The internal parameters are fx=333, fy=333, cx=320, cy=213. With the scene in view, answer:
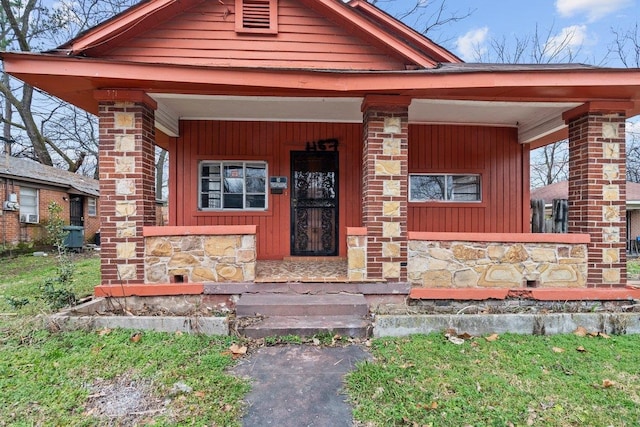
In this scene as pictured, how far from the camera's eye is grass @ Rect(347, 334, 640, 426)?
2291 mm

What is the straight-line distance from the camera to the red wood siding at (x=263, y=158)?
6047mm

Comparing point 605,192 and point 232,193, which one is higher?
point 232,193

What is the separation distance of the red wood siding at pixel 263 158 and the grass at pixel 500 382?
10.1 ft

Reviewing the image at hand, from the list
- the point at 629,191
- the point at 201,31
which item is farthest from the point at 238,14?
the point at 629,191

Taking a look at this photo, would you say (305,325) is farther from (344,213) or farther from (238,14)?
(238,14)

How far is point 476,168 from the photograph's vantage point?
20.9 feet

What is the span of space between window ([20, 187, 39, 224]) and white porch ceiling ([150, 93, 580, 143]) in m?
11.7

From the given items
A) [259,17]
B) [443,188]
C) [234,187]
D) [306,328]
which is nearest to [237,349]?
[306,328]

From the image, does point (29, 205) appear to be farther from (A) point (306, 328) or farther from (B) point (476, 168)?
(B) point (476, 168)

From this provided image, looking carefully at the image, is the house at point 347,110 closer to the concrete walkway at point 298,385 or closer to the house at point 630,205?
the concrete walkway at point 298,385

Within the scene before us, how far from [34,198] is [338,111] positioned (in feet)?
48.4

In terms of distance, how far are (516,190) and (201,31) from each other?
610cm

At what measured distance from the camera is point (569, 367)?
3008 millimetres

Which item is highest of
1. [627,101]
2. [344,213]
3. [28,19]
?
[28,19]
